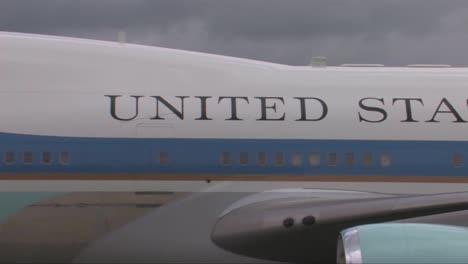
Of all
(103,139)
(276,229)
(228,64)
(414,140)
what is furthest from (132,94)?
(414,140)

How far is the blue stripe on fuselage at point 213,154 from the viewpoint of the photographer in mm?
8875

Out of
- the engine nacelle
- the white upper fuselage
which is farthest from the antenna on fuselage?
the engine nacelle

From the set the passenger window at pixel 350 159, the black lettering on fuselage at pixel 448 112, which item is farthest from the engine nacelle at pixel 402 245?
the black lettering on fuselage at pixel 448 112

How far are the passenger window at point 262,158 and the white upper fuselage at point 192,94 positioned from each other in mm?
239

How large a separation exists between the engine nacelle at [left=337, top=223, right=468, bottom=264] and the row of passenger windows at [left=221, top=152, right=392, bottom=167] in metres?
4.24

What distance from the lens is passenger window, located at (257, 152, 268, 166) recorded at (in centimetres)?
907

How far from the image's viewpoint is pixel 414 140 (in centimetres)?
935

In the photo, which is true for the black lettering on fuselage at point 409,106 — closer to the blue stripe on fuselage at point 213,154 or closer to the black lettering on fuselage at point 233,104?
the blue stripe on fuselage at point 213,154

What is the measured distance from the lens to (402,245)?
179 inches

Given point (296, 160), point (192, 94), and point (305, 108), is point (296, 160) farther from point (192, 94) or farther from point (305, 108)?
point (192, 94)

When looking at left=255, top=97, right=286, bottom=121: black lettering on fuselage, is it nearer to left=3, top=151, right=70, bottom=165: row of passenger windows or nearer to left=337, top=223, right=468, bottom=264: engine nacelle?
left=3, top=151, right=70, bottom=165: row of passenger windows

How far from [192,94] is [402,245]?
5069 millimetres

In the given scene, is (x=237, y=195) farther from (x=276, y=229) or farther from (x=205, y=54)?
(x=205, y=54)

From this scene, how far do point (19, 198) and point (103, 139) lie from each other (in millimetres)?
1130
